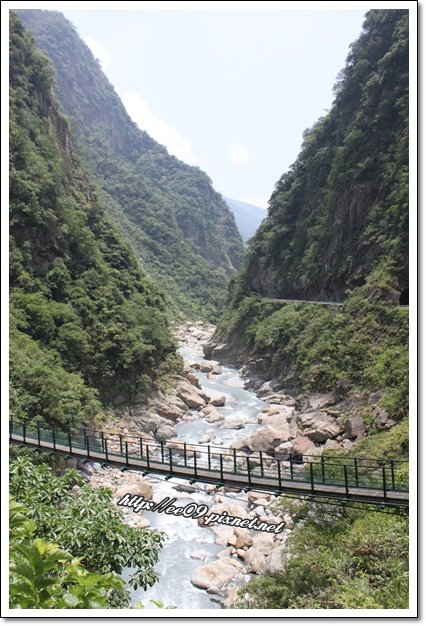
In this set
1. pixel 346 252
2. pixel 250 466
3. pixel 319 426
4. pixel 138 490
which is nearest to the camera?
pixel 250 466

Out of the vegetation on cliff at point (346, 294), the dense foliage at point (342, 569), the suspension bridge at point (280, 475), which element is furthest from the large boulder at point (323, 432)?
the dense foliage at point (342, 569)

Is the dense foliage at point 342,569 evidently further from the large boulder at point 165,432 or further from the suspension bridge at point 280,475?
the large boulder at point 165,432

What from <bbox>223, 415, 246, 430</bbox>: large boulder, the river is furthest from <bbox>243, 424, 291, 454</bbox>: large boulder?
<bbox>223, 415, 246, 430</bbox>: large boulder

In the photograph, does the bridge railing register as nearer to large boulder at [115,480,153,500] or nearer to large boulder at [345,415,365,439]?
large boulder at [115,480,153,500]

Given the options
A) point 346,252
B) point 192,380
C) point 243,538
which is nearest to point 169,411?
point 192,380

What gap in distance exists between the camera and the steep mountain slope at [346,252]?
26688mm

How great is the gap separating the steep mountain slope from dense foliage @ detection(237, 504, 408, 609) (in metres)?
8.80

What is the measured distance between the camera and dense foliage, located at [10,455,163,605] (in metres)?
7.82

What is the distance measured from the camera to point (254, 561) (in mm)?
14523

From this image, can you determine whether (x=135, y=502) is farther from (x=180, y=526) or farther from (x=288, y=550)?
(x=288, y=550)

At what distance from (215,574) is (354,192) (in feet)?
96.0

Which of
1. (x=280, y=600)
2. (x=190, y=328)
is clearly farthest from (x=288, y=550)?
(x=190, y=328)

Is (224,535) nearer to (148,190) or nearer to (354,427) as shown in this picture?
(354,427)
